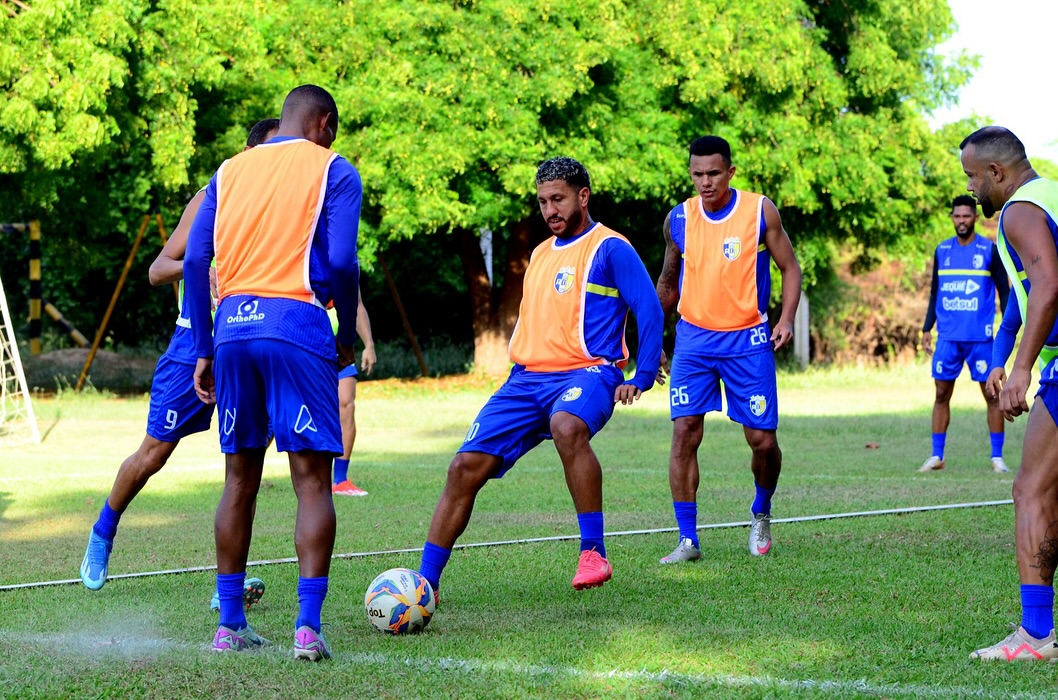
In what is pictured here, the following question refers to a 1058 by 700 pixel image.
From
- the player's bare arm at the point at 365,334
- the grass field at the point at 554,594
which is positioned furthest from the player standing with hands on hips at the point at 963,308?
the player's bare arm at the point at 365,334

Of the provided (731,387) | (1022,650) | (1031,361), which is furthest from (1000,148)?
(731,387)

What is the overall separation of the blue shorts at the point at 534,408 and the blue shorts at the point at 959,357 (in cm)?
696

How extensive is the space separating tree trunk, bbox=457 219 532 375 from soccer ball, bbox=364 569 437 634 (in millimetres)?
19395

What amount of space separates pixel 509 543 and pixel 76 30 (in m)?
12.7

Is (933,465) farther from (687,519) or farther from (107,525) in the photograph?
(107,525)

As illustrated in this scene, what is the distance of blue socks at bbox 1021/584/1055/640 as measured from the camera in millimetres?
5156

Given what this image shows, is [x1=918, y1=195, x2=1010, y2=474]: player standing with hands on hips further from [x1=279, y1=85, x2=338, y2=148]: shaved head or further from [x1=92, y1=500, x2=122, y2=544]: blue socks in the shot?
[x1=279, y1=85, x2=338, y2=148]: shaved head

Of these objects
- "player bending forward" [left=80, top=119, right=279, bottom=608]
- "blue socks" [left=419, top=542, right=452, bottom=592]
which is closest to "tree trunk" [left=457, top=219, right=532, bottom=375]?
"player bending forward" [left=80, top=119, right=279, bottom=608]

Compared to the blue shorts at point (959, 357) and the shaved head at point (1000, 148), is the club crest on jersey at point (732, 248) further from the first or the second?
the blue shorts at point (959, 357)

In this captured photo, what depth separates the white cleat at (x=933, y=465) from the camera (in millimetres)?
12102

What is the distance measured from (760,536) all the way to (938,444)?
17.0ft

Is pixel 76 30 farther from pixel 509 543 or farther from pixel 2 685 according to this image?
pixel 2 685

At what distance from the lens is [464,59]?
70.4ft

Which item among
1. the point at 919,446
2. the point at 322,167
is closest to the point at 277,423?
the point at 322,167
